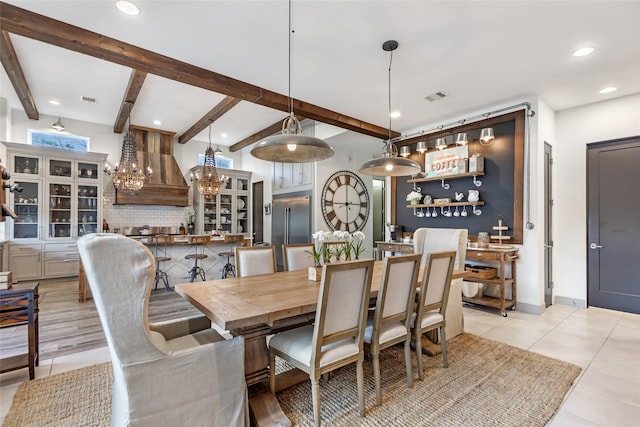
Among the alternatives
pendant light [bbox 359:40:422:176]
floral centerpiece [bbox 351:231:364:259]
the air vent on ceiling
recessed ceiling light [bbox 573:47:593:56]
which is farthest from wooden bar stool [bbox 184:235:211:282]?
recessed ceiling light [bbox 573:47:593:56]

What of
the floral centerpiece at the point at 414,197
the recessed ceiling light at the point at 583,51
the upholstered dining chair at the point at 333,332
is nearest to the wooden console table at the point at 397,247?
the floral centerpiece at the point at 414,197

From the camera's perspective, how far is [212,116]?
5727 millimetres

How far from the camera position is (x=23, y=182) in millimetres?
5586

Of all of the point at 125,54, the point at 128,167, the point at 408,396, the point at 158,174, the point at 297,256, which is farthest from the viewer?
the point at 158,174

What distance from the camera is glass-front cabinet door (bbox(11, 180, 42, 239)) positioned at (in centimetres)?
555

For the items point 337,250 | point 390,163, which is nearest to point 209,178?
point 337,250

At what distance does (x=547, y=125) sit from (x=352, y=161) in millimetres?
3785

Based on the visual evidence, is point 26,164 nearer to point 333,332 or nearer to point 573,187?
point 333,332

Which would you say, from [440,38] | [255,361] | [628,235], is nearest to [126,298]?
[255,361]

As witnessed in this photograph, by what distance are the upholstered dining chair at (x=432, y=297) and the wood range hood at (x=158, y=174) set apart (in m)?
6.56

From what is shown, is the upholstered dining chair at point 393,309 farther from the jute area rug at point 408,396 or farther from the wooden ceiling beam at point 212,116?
the wooden ceiling beam at point 212,116

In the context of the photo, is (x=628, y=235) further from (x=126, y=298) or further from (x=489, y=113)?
(x=126, y=298)

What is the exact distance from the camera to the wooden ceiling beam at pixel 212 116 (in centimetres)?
501

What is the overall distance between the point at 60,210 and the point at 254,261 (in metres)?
5.44
